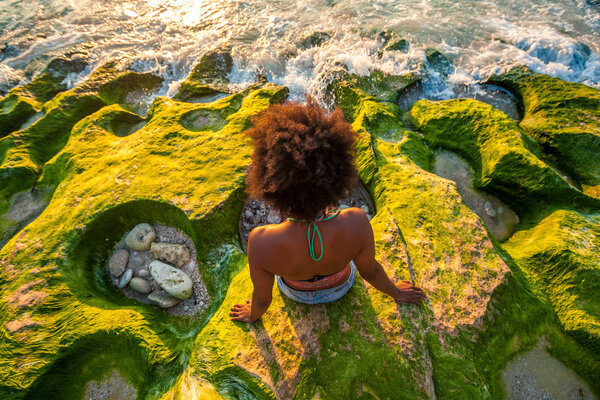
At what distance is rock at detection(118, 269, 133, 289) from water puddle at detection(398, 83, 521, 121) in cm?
622

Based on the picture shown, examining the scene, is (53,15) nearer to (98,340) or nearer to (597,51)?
(98,340)

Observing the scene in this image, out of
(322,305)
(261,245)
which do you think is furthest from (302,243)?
(322,305)

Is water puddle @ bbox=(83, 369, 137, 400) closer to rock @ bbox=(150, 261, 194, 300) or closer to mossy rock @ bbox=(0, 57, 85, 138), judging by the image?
rock @ bbox=(150, 261, 194, 300)

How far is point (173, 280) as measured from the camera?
3.70 m

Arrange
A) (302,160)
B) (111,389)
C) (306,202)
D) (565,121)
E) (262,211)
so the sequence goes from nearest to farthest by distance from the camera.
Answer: (302,160)
(306,202)
(111,389)
(262,211)
(565,121)

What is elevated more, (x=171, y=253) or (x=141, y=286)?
(x=171, y=253)

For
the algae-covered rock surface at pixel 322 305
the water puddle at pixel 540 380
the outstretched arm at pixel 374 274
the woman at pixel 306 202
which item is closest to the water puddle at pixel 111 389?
the algae-covered rock surface at pixel 322 305

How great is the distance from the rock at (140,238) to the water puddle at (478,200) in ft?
15.3

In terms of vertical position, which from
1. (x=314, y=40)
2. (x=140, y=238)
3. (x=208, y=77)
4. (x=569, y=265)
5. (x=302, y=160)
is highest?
(x=302, y=160)

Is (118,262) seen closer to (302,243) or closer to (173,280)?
(173,280)

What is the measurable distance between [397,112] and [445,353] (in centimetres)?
467

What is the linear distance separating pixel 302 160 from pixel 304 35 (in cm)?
881

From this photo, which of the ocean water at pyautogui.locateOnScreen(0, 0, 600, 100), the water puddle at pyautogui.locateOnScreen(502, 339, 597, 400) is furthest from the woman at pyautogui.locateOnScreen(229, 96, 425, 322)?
the ocean water at pyautogui.locateOnScreen(0, 0, 600, 100)

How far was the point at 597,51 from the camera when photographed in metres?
7.60
